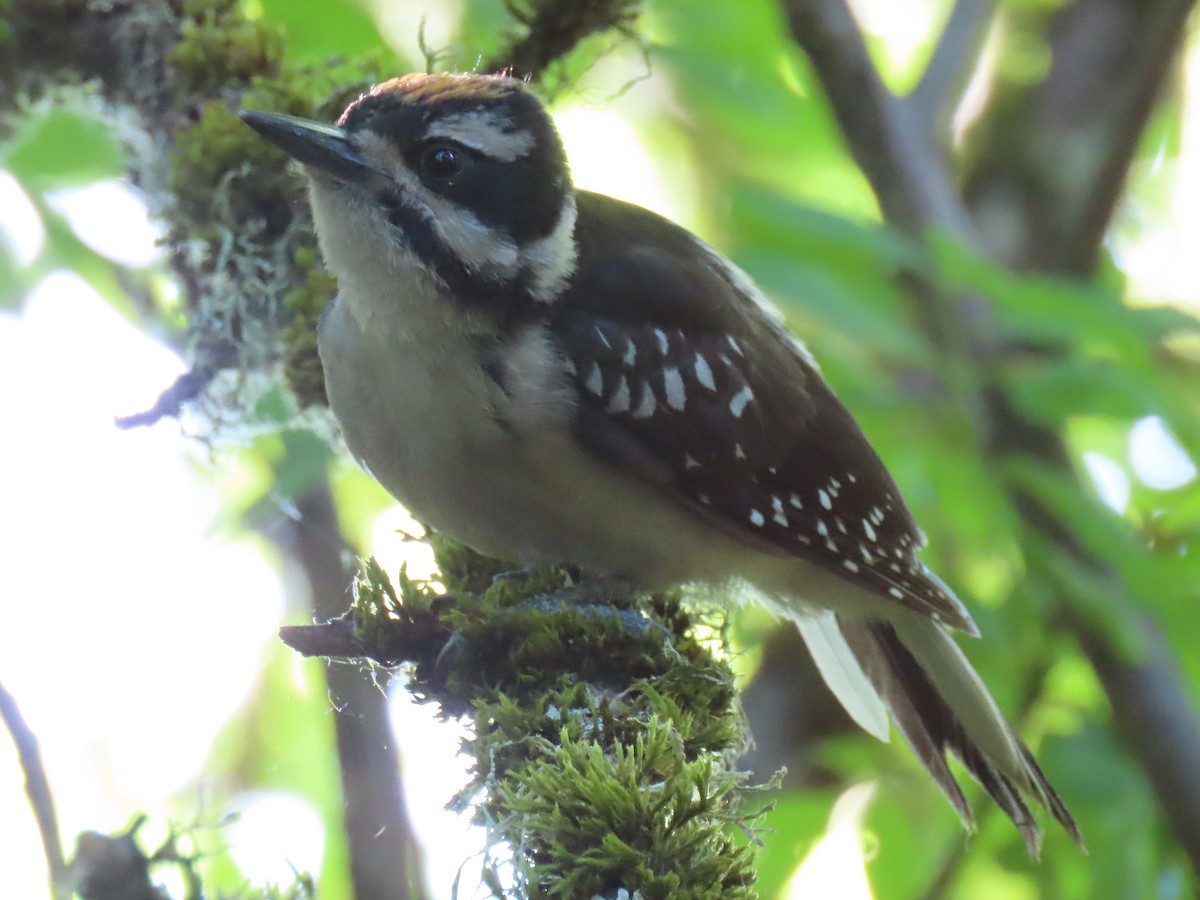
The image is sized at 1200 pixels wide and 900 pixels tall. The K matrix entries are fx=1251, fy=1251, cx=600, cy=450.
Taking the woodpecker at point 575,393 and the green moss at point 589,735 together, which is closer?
the green moss at point 589,735

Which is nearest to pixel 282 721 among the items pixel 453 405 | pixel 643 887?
pixel 453 405

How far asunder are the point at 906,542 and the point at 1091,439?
4.73ft

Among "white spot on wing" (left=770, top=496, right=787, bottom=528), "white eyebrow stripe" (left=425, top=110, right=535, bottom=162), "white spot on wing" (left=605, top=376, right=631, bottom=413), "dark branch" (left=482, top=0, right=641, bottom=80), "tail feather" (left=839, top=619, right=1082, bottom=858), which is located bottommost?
"tail feather" (left=839, top=619, right=1082, bottom=858)

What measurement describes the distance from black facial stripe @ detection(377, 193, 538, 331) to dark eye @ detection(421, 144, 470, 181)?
0.26 feet

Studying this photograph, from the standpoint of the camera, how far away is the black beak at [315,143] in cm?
182

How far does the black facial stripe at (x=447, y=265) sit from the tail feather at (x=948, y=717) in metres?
1.11

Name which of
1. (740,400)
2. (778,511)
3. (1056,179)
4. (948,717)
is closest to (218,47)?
(740,400)

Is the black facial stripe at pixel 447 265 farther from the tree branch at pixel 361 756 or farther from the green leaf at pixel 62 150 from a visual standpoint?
the green leaf at pixel 62 150

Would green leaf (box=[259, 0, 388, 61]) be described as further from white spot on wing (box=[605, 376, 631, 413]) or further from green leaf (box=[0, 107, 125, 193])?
white spot on wing (box=[605, 376, 631, 413])

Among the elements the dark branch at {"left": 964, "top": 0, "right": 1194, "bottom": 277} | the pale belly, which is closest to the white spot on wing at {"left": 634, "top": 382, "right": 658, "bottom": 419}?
the pale belly

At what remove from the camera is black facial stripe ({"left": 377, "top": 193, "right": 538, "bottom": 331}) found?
1949mm

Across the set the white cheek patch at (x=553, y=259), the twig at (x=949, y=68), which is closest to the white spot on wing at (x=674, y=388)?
the white cheek patch at (x=553, y=259)

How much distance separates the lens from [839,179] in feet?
12.7

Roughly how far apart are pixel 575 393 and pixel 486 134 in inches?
17.2
